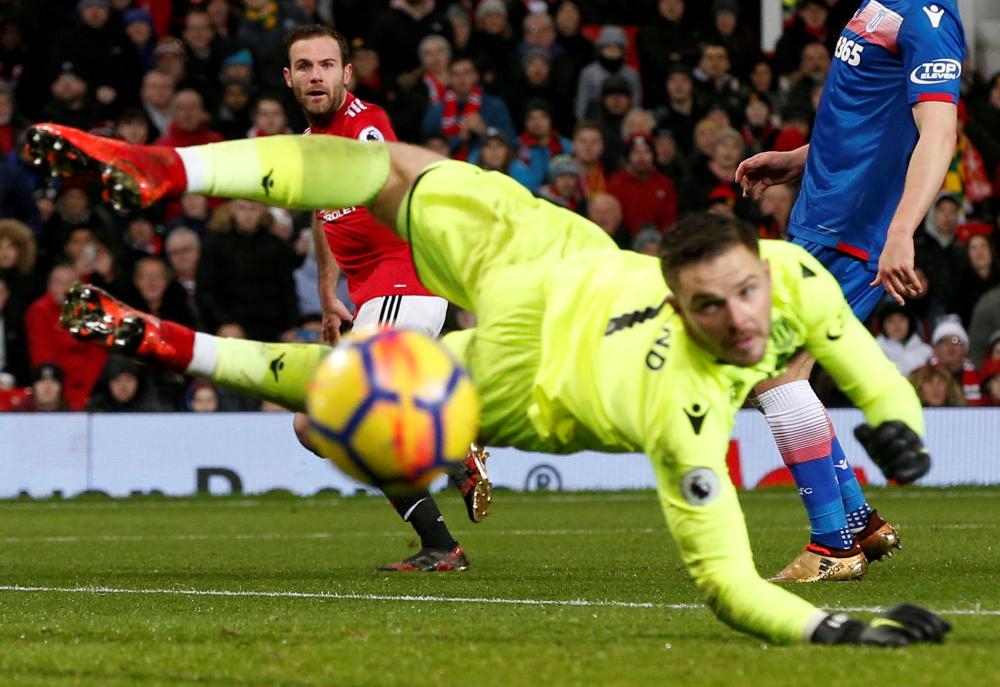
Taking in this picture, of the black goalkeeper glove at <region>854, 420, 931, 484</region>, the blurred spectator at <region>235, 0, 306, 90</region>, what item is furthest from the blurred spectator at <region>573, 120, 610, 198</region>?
the black goalkeeper glove at <region>854, 420, 931, 484</region>

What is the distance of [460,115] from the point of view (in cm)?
1717

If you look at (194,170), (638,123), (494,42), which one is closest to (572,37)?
(494,42)

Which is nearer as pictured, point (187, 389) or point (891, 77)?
point (891, 77)

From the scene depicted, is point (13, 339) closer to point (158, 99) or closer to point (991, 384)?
point (158, 99)

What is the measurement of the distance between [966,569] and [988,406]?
7040 millimetres

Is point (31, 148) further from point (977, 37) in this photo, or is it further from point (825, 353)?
point (977, 37)

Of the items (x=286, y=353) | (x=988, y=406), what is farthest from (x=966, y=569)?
(x=988, y=406)

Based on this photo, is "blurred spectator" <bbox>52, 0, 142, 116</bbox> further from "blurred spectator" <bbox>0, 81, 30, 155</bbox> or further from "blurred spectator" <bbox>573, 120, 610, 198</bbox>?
"blurred spectator" <bbox>573, 120, 610, 198</bbox>

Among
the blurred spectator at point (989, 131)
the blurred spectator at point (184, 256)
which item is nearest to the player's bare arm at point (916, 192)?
the blurred spectator at point (184, 256)

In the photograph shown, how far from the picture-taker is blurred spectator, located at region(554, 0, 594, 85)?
19.0m

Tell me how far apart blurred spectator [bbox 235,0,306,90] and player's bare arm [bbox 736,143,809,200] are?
1012cm

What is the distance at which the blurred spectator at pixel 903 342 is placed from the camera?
15.3 m

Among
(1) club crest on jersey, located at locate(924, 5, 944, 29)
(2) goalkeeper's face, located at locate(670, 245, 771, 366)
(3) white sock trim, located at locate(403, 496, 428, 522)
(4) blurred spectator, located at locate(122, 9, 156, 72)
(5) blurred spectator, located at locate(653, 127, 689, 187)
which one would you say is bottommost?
(3) white sock trim, located at locate(403, 496, 428, 522)

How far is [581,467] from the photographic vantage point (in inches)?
592
